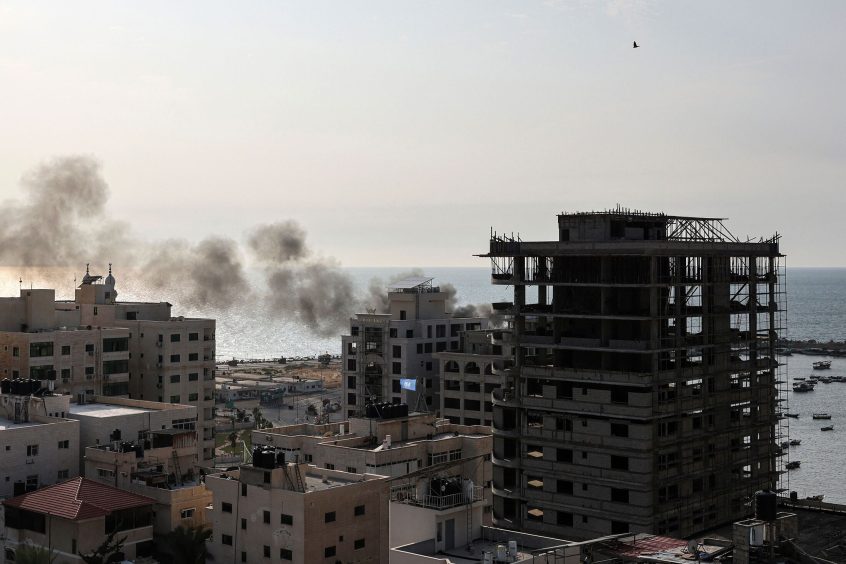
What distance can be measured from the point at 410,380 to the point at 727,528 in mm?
56056

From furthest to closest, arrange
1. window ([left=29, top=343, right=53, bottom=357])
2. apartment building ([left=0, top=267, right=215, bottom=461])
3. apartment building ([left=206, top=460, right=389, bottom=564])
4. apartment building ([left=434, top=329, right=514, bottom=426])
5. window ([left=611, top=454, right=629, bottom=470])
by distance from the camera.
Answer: apartment building ([left=434, top=329, right=514, bottom=426]), apartment building ([left=0, top=267, right=215, bottom=461]), window ([left=29, top=343, right=53, bottom=357]), window ([left=611, top=454, right=629, bottom=470]), apartment building ([left=206, top=460, right=389, bottom=564])

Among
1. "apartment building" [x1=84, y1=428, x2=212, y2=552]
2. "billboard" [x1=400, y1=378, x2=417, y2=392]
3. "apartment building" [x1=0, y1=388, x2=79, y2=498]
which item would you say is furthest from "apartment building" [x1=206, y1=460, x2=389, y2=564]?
"billboard" [x1=400, y1=378, x2=417, y2=392]

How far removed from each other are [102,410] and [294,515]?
31566 millimetres

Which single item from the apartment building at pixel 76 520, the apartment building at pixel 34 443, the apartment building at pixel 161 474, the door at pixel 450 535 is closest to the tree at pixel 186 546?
the apartment building at pixel 76 520

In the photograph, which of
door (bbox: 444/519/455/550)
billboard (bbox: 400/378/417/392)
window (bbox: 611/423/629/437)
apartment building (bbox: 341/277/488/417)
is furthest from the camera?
apartment building (bbox: 341/277/488/417)

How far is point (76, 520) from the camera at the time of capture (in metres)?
69.6

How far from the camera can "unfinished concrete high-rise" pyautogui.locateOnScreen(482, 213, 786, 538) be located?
7262 centimetres

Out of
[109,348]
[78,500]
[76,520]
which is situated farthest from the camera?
[109,348]

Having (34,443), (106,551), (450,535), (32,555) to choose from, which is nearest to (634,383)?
(450,535)

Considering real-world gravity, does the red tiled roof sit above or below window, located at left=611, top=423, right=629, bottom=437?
below

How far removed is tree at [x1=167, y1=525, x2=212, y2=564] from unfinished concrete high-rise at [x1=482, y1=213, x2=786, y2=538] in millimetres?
19791

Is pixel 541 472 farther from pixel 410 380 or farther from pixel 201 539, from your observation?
pixel 410 380

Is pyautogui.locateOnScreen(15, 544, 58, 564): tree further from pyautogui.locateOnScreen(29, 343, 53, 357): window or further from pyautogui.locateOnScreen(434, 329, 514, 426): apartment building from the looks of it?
pyautogui.locateOnScreen(434, 329, 514, 426): apartment building

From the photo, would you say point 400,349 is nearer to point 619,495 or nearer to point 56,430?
point 56,430
